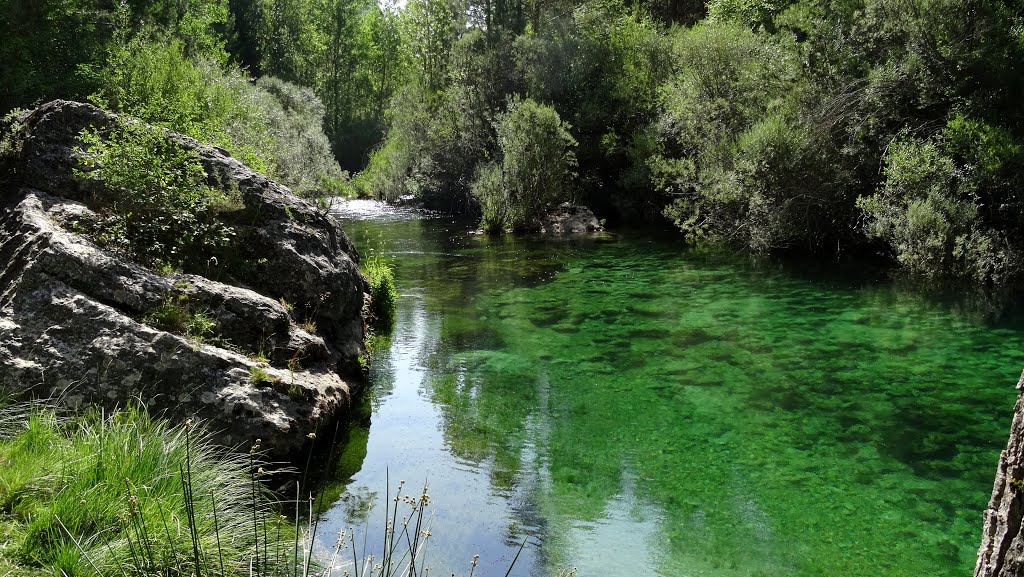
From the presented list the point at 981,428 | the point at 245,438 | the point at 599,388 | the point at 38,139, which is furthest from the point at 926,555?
the point at 38,139

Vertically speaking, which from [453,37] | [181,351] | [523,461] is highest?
[453,37]

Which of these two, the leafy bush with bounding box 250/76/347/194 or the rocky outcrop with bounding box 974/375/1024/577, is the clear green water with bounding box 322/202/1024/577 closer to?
the rocky outcrop with bounding box 974/375/1024/577

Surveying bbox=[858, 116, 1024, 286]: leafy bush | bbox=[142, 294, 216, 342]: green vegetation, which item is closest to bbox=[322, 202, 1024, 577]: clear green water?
bbox=[142, 294, 216, 342]: green vegetation

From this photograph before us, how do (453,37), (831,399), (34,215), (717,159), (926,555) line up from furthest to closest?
(453,37)
(717,159)
(831,399)
(34,215)
(926,555)

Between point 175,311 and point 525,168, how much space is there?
862 inches

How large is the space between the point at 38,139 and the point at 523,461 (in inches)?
270

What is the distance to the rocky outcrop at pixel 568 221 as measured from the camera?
93.7 ft

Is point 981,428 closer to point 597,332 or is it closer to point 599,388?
point 599,388

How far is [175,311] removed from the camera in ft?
23.4

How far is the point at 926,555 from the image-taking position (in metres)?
5.65

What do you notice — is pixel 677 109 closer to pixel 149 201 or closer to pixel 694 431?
pixel 694 431

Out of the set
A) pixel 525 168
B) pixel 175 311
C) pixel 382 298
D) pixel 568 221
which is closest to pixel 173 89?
pixel 382 298

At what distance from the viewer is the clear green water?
5871mm

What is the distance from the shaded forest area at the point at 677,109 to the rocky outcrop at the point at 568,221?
68cm
